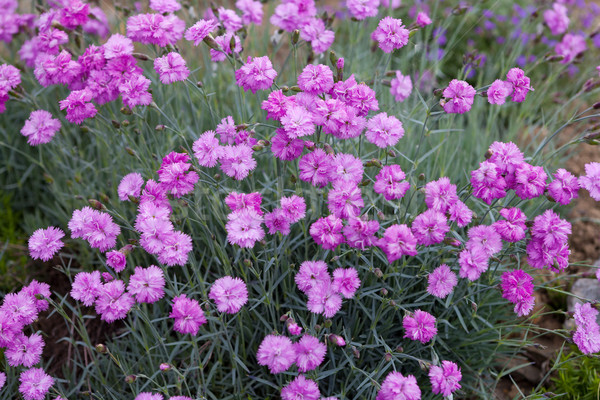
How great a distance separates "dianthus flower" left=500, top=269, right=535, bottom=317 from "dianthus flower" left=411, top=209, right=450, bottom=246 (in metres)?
0.34

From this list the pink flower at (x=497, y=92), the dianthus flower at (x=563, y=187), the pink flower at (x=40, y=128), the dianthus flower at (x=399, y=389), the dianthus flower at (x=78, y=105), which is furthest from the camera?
the pink flower at (x=40, y=128)

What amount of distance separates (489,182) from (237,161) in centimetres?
88

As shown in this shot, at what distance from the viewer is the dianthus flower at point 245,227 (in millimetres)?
1668

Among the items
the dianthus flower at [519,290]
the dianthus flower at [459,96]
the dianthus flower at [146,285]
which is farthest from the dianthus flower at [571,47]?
the dianthus flower at [146,285]

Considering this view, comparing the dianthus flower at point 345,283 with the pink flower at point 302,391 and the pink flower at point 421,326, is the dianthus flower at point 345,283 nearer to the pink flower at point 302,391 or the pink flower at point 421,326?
the pink flower at point 421,326

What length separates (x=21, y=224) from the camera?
10.2 ft

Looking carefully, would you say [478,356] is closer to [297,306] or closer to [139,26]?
[297,306]

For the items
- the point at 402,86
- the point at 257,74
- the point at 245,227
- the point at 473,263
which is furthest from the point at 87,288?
the point at 402,86

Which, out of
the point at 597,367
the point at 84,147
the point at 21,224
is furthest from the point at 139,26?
the point at 597,367

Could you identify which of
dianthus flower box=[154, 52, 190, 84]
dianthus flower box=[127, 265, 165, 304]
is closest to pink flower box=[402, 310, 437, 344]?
dianthus flower box=[127, 265, 165, 304]

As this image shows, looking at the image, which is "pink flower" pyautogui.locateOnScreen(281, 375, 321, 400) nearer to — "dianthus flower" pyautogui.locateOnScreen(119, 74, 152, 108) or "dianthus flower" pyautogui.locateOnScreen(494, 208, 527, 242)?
"dianthus flower" pyautogui.locateOnScreen(494, 208, 527, 242)

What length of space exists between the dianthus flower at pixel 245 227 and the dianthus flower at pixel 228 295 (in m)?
0.15

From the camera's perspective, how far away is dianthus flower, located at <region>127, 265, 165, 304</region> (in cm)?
170

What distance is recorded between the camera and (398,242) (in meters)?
1.62
